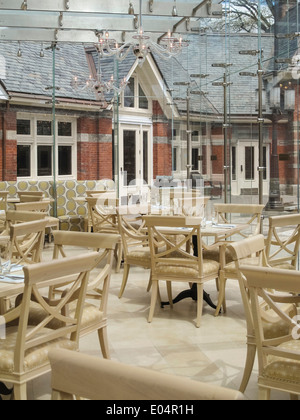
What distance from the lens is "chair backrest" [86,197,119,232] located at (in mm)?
8383

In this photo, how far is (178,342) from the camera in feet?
16.0

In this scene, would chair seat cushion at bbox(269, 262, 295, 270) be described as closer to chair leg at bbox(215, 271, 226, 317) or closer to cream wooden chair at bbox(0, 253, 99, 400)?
chair leg at bbox(215, 271, 226, 317)

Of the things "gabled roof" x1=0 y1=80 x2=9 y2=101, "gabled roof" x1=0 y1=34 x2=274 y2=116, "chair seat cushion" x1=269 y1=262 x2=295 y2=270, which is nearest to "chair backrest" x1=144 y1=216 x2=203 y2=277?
"chair seat cushion" x1=269 y1=262 x2=295 y2=270

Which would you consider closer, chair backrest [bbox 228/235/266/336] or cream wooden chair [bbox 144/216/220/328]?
chair backrest [bbox 228/235/266/336]

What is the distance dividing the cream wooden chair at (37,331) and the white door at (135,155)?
8.76 meters

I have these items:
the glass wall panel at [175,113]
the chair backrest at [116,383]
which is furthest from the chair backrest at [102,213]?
the chair backrest at [116,383]

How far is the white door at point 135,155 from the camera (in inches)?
474

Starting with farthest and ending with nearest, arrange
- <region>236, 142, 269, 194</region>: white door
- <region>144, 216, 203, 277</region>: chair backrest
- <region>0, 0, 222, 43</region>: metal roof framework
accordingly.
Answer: <region>0, 0, 222, 43</region>: metal roof framework
<region>236, 142, 269, 194</region>: white door
<region>144, 216, 203, 277</region>: chair backrest

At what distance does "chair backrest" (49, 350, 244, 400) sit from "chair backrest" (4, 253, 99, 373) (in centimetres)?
145

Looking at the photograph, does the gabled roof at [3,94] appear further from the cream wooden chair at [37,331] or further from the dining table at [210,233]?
the cream wooden chair at [37,331]

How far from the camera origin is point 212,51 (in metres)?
9.11

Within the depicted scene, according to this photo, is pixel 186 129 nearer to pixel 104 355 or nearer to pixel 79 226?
pixel 79 226
